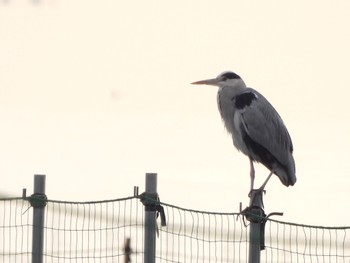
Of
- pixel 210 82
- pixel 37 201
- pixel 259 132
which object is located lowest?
pixel 37 201

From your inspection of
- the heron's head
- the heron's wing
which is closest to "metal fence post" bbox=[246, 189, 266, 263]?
the heron's wing

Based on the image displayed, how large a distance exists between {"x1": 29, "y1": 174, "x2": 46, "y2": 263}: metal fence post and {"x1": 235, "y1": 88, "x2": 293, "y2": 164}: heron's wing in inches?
155

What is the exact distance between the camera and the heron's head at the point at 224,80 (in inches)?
486

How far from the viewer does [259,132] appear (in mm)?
11680

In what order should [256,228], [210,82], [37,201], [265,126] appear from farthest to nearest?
[210,82] < [265,126] < [37,201] < [256,228]

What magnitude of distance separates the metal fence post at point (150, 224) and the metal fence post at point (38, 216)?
86 cm

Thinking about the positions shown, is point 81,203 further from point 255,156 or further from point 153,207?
point 255,156

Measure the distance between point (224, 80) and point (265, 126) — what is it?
1020mm

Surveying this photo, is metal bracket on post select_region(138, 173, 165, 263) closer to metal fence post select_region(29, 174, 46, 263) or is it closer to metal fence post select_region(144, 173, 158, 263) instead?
metal fence post select_region(144, 173, 158, 263)

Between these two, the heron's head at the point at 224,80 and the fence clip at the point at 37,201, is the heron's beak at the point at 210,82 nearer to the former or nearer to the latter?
the heron's head at the point at 224,80

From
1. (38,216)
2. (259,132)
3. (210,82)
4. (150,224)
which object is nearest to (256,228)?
(150,224)

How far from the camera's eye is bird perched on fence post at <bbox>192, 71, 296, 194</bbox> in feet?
37.6

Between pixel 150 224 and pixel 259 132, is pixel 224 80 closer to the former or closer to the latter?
pixel 259 132

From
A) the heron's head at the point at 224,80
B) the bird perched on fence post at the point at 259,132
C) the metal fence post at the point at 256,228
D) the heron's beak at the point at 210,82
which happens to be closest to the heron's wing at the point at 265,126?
the bird perched on fence post at the point at 259,132
